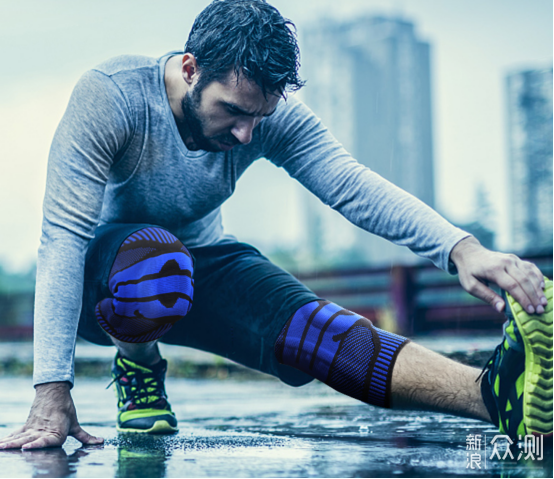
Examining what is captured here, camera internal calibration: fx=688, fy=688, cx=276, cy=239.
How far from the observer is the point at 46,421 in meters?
1.49

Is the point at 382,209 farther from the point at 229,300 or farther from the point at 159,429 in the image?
the point at 159,429

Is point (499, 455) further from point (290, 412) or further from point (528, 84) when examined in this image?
point (528, 84)

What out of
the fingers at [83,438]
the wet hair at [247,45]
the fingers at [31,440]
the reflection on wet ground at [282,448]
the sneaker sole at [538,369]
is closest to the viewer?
the reflection on wet ground at [282,448]

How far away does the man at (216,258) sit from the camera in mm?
1496

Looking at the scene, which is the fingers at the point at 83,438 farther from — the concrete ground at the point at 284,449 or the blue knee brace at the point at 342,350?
the blue knee brace at the point at 342,350

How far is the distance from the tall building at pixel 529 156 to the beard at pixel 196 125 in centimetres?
2593

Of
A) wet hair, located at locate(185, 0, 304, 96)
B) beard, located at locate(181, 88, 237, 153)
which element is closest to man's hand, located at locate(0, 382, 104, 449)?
beard, located at locate(181, 88, 237, 153)

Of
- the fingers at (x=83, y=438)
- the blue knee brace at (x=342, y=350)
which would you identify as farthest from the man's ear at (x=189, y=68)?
the fingers at (x=83, y=438)

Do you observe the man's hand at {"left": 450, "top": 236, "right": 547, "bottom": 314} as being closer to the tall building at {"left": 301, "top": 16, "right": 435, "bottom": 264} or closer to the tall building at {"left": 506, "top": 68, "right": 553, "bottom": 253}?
the tall building at {"left": 506, "top": 68, "right": 553, "bottom": 253}

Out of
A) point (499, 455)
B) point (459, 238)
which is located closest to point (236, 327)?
point (459, 238)

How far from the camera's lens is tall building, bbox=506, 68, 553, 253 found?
2720 cm

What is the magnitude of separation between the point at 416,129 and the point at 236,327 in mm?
67387

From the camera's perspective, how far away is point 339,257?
6519 cm

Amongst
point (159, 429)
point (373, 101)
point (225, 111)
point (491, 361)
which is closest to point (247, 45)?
point (225, 111)
